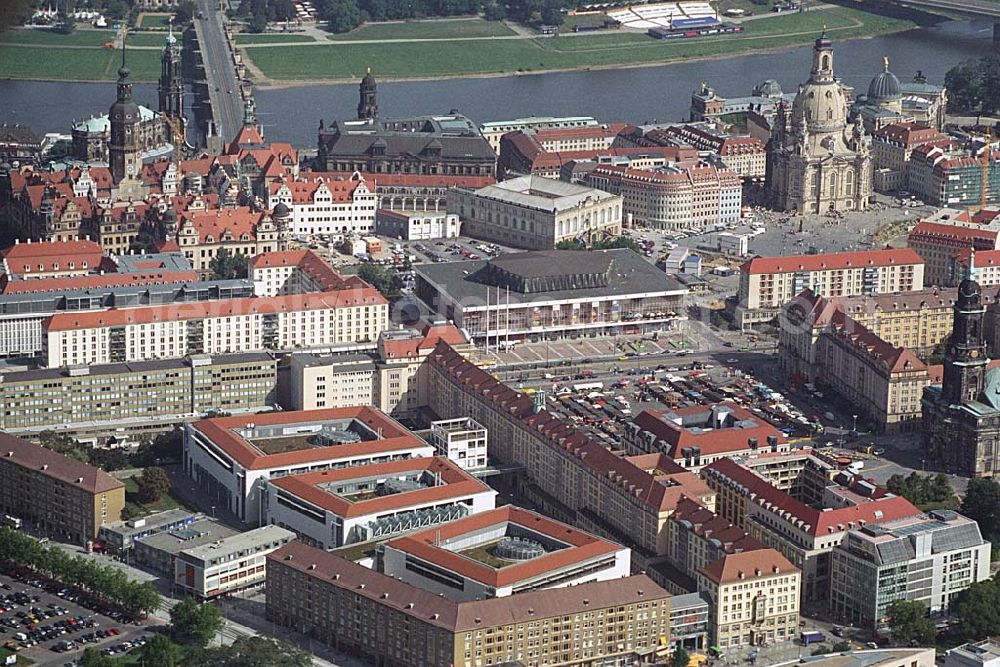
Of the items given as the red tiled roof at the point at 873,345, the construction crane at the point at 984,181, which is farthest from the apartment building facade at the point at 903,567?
the construction crane at the point at 984,181

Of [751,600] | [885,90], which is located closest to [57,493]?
[751,600]

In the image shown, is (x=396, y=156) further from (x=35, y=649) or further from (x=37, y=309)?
(x=35, y=649)

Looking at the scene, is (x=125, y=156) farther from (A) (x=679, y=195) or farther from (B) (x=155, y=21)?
(B) (x=155, y=21)

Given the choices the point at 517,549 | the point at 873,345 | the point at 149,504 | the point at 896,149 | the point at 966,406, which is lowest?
the point at 149,504

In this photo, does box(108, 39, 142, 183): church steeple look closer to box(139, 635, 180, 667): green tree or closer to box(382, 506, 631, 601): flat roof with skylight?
box(382, 506, 631, 601): flat roof with skylight

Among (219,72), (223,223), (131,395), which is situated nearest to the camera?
(131,395)

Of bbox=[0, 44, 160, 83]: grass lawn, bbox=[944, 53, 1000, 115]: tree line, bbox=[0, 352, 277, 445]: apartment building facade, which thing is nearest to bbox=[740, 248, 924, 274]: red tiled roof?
bbox=[0, 352, 277, 445]: apartment building facade
